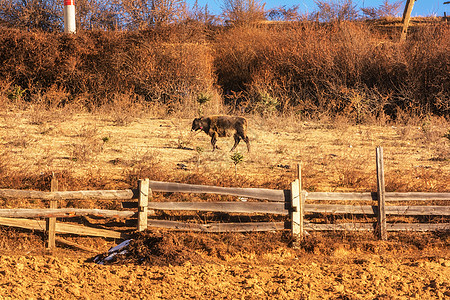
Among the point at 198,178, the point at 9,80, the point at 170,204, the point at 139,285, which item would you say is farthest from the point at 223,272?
the point at 9,80

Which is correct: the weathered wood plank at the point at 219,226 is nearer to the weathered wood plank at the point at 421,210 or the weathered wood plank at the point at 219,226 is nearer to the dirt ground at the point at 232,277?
the dirt ground at the point at 232,277

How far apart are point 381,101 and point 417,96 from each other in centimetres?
141

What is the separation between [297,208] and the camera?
8.22 meters

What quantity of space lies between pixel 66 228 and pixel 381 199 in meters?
4.69

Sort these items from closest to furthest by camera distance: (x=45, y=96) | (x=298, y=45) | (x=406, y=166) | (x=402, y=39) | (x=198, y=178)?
(x=198, y=178), (x=406, y=166), (x=45, y=96), (x=298, y=45), (x=402, y=39)

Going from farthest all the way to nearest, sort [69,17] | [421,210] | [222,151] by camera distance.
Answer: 1. [69,17]
2. [222,151]
3. [421,210]

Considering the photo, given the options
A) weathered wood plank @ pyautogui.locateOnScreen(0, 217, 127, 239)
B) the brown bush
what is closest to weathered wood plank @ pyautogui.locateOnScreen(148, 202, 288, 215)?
weathered wood plank @ pyautogui.locateOnScreen(0, 217, 127, 239)

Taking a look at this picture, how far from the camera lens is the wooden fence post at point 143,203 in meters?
8.12

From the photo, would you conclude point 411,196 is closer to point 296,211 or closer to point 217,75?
point 296,211

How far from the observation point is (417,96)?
18.5m

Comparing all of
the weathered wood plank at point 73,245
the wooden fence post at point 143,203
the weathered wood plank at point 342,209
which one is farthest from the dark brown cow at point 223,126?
the weathered wood plank at point 73,245

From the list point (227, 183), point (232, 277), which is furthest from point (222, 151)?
point (232, 277)

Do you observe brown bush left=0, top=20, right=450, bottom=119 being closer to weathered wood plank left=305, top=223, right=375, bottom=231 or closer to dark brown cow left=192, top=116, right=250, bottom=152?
dark brown cow left=192, top=116, right=250, bottom=152

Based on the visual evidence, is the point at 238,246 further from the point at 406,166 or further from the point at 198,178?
the point at 406,166
